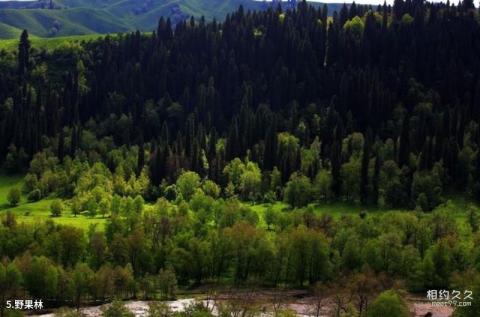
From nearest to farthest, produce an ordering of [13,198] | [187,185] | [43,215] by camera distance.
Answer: [43,215] → [13,198] → [187,185]

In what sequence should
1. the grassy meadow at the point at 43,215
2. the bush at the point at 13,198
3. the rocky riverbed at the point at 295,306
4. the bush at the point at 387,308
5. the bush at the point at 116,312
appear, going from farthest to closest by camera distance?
the bush at the point at 13,198 < the grassy meadow at the point at 43,215 < the rocky riverbed at the point at 295,306 < the bush at the point at 387,308 < the bush at the point at 116,312

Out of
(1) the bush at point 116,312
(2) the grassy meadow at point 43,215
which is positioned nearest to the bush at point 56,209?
(2) the grassy meadow at point 43,215

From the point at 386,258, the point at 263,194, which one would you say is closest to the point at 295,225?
the point at 386,258

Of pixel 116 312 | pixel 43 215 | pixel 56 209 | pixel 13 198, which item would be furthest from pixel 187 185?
pixel 116 312

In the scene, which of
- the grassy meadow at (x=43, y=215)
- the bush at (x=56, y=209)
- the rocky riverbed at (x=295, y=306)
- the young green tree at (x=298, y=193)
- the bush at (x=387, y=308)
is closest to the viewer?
the bush at (x=387, y=308)

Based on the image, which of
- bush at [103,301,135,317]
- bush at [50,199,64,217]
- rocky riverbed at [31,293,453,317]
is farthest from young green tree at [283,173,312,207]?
bush at [103,301,135,317]

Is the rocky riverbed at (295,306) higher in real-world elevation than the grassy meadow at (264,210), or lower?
lower

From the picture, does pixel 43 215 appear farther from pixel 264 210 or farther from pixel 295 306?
pixel 295 306

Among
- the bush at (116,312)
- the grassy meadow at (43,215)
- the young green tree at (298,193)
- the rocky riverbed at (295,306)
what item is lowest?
the rocky riverbed at (295,306)

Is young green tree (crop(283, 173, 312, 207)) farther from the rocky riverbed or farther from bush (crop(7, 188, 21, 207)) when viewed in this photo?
bush (crop(7, 188, 21, 207))

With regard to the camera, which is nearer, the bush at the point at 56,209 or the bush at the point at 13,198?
the bush at the point at 56,209

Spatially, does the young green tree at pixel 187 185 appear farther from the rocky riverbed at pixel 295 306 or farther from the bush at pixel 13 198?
the rocky riverbed at pixel 295 306
